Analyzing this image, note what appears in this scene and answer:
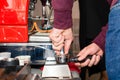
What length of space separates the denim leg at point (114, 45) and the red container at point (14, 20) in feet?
2.94

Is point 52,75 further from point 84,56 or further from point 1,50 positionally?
point 1,50

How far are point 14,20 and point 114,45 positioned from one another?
952 millimetres

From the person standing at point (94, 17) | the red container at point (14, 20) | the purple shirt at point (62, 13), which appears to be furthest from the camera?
the person standing at point (94, 17)

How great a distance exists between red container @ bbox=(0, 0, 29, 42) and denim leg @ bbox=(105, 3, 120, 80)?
0.90m

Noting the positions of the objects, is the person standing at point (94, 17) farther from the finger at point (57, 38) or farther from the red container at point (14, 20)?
the finger at point (57, 38)

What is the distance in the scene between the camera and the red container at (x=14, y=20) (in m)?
1.46

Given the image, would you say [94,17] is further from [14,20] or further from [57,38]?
[57,38]

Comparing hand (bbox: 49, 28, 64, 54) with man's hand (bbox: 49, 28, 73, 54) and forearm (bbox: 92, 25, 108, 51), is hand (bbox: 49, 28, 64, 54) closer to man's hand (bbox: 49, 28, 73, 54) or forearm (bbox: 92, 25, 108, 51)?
man's hand (bbox: 49, 28, 73, 54)

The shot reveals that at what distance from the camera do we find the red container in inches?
57.4

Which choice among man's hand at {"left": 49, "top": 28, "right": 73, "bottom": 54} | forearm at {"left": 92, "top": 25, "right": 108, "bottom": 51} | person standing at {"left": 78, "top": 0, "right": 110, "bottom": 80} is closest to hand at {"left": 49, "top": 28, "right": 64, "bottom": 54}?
man's hand at {"left": 49, "top": 28, "right": 73, "bottom": 54}

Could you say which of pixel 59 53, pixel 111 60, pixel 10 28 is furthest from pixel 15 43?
pixel 111 60

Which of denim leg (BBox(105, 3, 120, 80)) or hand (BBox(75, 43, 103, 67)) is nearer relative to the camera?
denim leg (BBox(105, 3, 120, 80))

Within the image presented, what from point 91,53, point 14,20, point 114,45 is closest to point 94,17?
point 14,20

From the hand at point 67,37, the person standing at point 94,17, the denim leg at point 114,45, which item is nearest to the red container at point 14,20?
the person standing at point 94,17
